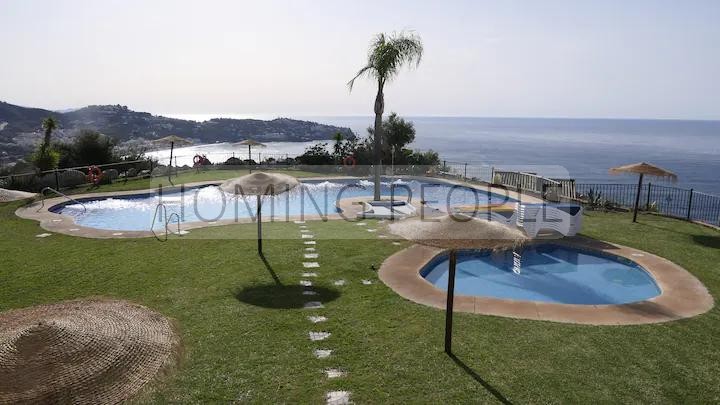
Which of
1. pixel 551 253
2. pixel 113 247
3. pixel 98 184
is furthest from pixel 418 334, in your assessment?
pixel 98 184

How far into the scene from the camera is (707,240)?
14.0 meters

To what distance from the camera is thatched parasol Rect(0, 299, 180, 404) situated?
479 centimetres

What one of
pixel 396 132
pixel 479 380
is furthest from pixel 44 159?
pixel 479 380

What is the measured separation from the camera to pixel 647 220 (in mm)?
17016

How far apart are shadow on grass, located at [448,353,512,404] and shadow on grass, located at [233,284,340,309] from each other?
9.65ft

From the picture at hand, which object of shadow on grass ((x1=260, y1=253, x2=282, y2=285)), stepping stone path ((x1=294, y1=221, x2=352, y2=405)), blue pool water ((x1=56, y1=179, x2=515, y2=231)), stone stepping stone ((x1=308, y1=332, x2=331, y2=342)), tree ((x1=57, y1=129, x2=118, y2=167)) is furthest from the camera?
tree ((x1=57, y1=129, x2=118, y2=167))

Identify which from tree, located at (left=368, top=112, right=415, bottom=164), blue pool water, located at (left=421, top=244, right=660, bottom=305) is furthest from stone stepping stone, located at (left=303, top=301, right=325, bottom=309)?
tree, located at (left=368, top=112, right=415, bottom=164)

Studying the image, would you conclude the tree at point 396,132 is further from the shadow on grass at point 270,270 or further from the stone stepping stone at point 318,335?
the stone stepping stone at point 318,335

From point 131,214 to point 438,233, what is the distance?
51.2 feet

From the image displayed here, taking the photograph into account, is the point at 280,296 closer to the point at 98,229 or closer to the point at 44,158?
the point at 98,229

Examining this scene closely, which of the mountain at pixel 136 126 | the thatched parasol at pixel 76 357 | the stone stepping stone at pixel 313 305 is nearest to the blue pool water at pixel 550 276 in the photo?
the stone stepping stone at pixel 313 305

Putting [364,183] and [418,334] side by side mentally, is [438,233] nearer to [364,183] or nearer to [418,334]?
[418,334]

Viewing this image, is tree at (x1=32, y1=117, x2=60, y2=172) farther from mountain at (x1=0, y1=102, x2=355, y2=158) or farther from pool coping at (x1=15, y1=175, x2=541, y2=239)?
mountain at (x1=0, y1=102, x2=355, y2=158)

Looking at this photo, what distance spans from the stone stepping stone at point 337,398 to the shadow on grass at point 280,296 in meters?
2.80
